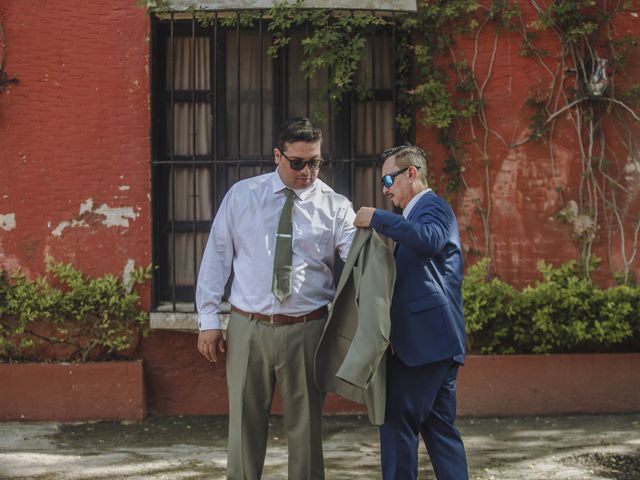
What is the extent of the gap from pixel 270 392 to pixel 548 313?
319 cm

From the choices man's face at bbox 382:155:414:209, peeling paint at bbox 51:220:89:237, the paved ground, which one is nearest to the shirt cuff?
man's face at bbox 382:155:414:209

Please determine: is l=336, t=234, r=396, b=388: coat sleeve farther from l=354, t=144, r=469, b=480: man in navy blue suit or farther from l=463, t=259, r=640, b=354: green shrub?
l=463, t=259, r=640, b=354: green shrub

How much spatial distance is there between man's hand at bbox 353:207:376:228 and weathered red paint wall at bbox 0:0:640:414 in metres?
3.03

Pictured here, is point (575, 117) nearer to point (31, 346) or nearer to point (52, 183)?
point (52, 183)

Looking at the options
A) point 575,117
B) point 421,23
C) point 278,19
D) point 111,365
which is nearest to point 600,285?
point 575,117

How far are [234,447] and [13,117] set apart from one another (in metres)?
3.74

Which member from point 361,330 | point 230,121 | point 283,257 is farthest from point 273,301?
point 230,121

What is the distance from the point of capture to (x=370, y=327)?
4.29 meters

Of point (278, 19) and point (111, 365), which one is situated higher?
point (278, 19)

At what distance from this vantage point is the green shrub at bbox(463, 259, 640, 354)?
7.11 meters

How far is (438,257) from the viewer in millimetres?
4512

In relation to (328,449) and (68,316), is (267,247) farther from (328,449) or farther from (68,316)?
(68,316)

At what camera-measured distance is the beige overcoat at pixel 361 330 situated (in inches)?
168

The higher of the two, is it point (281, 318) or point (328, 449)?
point (281, 318)
